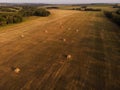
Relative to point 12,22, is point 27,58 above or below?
above

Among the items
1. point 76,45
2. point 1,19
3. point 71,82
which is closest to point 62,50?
point 76,45

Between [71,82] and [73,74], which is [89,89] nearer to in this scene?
[71,82]

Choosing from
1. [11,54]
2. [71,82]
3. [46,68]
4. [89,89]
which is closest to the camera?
[89,89]

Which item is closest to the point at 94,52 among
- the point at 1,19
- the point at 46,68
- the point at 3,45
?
the point at 46,68

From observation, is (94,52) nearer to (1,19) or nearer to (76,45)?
(76,45)

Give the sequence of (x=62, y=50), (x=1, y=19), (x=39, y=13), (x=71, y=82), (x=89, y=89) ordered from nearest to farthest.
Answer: (x=89, y=89) → (x=71, y=82) → (x=62, y=50) → (x=1, y=19) → (x=39, y=13)

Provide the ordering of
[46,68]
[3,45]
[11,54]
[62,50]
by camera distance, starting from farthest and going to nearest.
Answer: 1. [3,45]
2. [62,50]
3. [11,54]
4. [46,68]

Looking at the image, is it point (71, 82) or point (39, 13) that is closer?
point (71, 82)

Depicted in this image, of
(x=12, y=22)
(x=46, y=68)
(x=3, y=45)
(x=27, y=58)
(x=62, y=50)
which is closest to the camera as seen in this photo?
(x=46, y=68)

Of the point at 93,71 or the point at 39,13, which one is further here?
the point at 39,13
